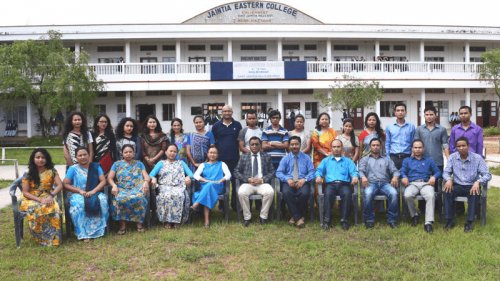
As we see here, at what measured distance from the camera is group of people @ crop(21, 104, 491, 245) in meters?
5.48

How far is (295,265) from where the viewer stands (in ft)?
14.3

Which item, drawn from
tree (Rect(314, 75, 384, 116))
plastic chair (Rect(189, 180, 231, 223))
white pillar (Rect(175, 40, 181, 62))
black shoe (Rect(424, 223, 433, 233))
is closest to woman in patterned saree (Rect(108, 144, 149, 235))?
plastic chair (Rect(189, 180, 231, 223))

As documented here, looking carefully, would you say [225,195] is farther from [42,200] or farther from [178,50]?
[178,50]

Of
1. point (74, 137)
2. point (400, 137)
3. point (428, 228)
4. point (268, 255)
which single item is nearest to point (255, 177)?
point (268, 255)

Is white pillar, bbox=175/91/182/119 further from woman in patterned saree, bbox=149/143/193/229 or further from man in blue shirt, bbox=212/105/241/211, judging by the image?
woman in patterned saree, bbox=149/143/193/229

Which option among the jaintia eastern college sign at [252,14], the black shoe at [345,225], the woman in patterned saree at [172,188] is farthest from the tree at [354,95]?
the woman in patterned saree at [172,188]

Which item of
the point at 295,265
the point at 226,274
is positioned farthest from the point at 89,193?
the point at 295,265

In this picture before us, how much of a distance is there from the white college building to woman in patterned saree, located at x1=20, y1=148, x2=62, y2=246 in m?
18.5

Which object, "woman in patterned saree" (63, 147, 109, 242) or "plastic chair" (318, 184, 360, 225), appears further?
"plastic chair" (318, 184, 360, 225)

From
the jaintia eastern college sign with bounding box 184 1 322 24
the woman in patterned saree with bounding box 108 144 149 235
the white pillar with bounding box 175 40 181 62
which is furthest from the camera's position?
the jaintia eastern college sign with bounding box 184 1 322 24

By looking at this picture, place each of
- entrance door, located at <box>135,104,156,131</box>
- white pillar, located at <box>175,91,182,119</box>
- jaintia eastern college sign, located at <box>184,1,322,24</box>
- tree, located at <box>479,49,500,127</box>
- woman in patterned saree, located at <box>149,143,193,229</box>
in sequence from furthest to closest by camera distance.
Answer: jaintia eastern college sign, located at <box>184,1,322,24</box> < entrance door, located at <box>135,104,156,131</box> < white pillar, located at <box>175,91,182,119</box> < tree, located at <box>479,49,500,127</box> < woman in patterned saree, located at <box>149,143,193,229</box>

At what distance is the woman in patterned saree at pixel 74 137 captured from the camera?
5836mm

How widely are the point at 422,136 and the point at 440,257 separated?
2258 millimetres

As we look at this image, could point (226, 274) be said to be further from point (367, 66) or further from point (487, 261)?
point (367, 66)
